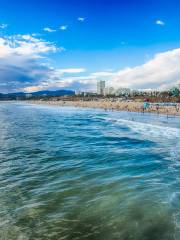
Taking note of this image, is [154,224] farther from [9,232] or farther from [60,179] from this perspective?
[60,179]

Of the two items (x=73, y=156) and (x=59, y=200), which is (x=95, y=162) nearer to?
(x=73, y=156)

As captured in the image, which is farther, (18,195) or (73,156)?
(73,156)

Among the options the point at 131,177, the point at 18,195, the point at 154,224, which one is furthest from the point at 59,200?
the point at 131,177

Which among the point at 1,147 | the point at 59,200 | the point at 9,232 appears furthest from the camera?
the point at 1,147

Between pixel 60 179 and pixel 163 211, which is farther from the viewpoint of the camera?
pixel 60 179

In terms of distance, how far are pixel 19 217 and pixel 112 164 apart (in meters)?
9.24

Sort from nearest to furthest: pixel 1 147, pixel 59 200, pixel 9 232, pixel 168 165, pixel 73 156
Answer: pixel 9 232 < pixel 59 200 < pixel 168 165 < pixel 73 156 < pixel 1 147

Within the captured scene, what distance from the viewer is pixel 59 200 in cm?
1170

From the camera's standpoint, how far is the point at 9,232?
8.74 meters

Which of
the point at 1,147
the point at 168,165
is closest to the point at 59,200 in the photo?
the point at 168,165

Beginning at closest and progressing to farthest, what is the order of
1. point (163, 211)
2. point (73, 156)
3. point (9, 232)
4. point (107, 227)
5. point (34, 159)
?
point (9, 232)
point (107, 227)
point (163, 211)
point (34, 159)
point (73, 156)

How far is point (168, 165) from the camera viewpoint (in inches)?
713

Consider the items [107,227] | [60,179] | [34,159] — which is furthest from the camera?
[34,159]

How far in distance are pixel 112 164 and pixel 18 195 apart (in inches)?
295
